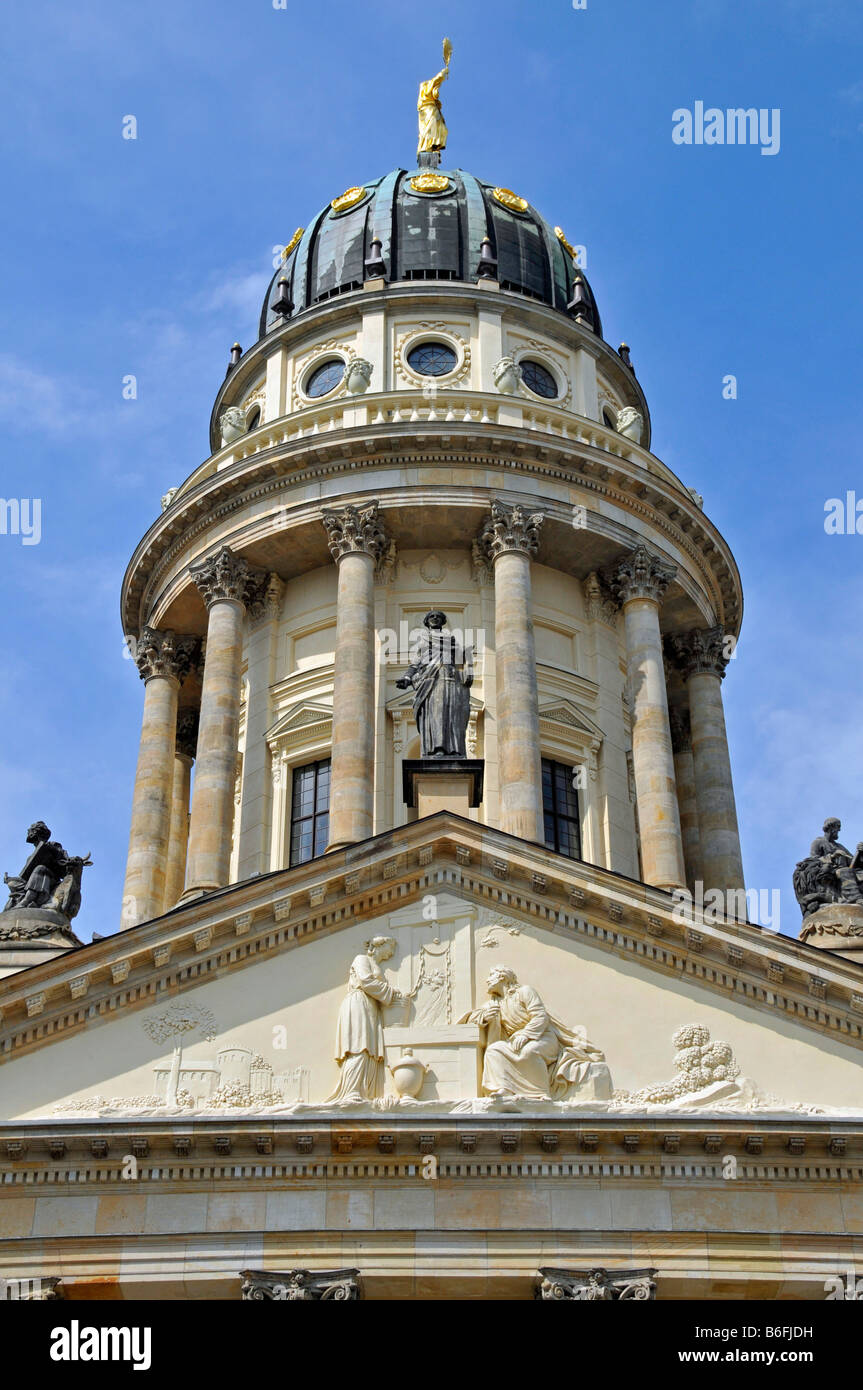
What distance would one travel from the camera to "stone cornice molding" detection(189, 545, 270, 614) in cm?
3647

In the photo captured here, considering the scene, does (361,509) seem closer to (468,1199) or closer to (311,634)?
(311,634)

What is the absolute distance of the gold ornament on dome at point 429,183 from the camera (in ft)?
144

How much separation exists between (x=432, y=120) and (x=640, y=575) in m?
19.9

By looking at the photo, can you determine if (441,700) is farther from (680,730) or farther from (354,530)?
(680,730)

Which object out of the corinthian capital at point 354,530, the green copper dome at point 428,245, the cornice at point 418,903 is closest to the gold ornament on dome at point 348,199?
the green copper dome at point 428,245

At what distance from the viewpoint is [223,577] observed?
36500mm

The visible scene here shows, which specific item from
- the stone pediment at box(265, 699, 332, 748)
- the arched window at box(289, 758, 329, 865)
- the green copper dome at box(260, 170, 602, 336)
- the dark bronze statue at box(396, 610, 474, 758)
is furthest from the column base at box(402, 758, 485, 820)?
the green copper dome at box(260, 170, 602, 336)

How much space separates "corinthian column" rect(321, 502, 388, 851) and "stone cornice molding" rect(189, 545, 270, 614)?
2.31 m

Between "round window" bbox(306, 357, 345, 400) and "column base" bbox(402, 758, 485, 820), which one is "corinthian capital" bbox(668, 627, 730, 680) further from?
"column base" bbox(402, 758, 485, 820)

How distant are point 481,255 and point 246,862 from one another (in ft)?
56.2

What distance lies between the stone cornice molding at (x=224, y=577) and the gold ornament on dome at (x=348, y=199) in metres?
12.5

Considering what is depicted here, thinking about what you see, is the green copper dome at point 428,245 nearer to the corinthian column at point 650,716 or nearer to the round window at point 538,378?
the round window at point 538,378

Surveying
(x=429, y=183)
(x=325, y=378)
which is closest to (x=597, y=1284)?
(x=325, y=378)

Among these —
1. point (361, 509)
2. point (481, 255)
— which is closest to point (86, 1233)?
point (361, 509)
